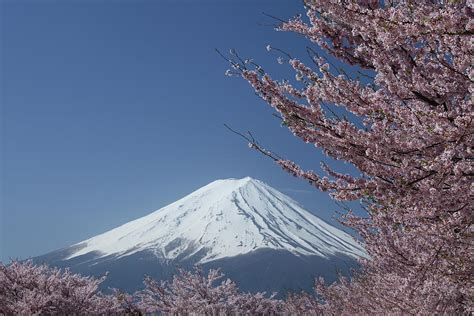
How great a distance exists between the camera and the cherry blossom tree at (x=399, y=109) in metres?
3.03

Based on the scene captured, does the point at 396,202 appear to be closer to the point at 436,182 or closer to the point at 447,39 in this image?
the point at 436,182

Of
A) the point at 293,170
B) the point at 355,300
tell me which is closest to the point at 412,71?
the point at 293,170

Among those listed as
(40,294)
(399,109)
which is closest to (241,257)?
(40,294)

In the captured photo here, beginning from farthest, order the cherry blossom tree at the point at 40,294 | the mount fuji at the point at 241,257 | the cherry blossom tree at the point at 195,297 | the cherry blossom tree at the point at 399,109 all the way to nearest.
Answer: the mount fuji at the point at 241,257 < the cherry blossom tree at the point at 195,297 < the cherry blossom tree at the point at 40,294 < the cherry blossom tree at the point at 399,109

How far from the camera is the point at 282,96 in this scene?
4.02 metres

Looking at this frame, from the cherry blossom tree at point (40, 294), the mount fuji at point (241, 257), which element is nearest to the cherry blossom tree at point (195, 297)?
the cherry blossom tree at point (40, 294)

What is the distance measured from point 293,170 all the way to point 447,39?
208 centimetres

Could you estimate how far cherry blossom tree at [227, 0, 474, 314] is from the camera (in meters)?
3.03

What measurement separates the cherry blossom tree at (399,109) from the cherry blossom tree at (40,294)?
13.0m

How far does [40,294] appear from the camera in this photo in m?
14.7

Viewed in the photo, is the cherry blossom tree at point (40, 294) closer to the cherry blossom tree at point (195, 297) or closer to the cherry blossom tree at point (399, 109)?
the cherry blossom tree at point (195, 297)

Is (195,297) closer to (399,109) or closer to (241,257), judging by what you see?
(399,109)

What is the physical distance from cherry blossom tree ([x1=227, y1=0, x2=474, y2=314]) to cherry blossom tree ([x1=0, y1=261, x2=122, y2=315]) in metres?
13.0

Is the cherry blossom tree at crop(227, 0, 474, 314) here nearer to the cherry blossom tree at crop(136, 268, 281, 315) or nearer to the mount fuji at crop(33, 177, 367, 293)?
the cherry blossom tree at crop(136, 268, 281, 315)
